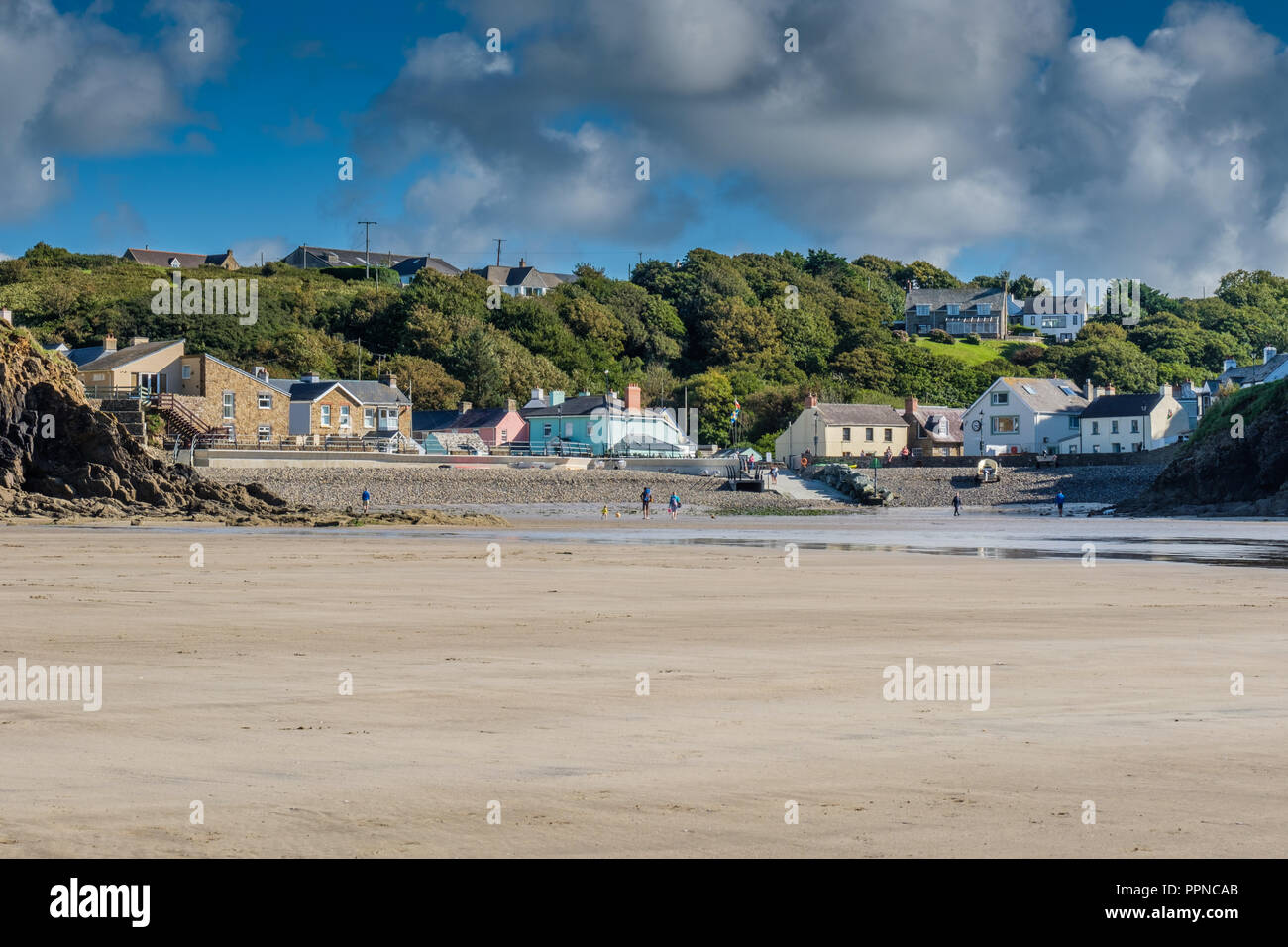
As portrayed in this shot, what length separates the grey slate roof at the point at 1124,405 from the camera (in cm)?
9344

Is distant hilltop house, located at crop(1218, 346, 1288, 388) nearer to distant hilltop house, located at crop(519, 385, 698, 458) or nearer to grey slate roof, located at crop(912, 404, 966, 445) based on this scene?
grey slate roof, located at crop(912, 404, 966, 445)

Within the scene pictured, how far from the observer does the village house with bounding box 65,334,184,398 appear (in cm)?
7200

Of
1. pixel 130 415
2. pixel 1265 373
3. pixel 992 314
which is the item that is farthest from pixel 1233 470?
pixel 992 314

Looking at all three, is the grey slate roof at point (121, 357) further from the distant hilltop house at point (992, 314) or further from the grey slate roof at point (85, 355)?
the distant hilltop house at point (992, 314)

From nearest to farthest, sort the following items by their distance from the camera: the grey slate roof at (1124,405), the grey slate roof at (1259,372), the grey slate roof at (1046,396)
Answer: the grey slate roof at (1259,372)
the grey slate roof at (1124,405)
the grey slate roof at (1046,396)

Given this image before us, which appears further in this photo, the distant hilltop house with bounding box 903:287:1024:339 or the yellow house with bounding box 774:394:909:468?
the distant hilltop house with bounding box 903:287:1024:339

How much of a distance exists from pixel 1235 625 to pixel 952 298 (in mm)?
161527

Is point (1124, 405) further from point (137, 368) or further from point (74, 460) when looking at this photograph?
point (74, 460)

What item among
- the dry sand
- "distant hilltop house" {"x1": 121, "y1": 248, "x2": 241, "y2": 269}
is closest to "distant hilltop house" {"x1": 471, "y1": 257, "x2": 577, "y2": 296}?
"distant hilltop house" {"x1": 121, "y1": 248, "x2": 241, "y2": 269}

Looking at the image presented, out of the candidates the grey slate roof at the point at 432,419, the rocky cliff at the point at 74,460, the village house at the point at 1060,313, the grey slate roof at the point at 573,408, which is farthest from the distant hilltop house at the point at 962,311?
the rocky cliff at the point at 74,460

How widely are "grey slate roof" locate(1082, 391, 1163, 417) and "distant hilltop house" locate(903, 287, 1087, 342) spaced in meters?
67.2
